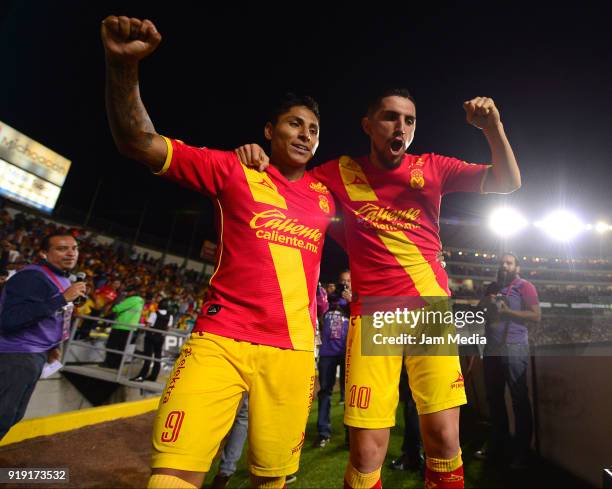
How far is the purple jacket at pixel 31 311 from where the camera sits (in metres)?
3.41

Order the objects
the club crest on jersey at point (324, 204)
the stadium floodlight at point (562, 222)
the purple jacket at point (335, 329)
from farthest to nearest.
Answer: the stadium floodlight at point (562, 222) → the purple jacket at point (335, 329) → the club crest on jersey at point (324, 204)

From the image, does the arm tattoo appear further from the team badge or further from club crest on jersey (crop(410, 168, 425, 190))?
club crest on jersey (crop(410, 168, 425, 190))

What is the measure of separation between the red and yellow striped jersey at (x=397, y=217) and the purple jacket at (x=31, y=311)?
3.09 metres

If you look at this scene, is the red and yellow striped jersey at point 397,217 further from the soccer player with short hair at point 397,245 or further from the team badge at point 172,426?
the team badge at point 172,426

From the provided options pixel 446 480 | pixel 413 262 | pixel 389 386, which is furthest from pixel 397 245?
pixel 446 480

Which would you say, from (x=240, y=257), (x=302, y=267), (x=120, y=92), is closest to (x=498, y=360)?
(x=302, y=267)

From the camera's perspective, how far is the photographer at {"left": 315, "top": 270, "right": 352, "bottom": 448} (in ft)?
18.1

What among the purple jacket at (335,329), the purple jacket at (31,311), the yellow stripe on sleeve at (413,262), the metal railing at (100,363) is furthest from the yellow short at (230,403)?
the metal railing at (100,363)

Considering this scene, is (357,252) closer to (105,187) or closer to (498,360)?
(498,360)

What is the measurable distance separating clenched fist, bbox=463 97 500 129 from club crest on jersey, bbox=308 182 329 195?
38.4 inches

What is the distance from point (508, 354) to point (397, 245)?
348cm

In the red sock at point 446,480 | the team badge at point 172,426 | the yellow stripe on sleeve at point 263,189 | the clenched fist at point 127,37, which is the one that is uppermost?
the clenched fist at point 127,37

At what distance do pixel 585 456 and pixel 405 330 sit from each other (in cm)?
335

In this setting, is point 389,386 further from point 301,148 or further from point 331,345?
point 331,345
